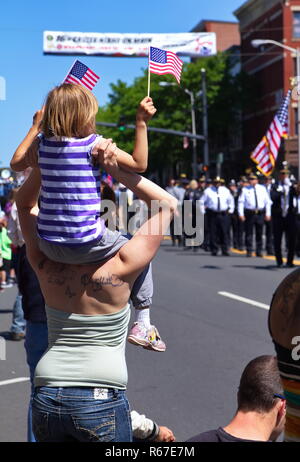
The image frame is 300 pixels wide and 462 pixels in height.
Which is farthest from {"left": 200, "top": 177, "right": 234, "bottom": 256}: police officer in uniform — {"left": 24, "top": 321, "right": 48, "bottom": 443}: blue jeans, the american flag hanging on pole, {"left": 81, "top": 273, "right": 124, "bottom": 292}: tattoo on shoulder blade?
{"left": 81, "top": 273, "right": 124, "bottom": 292}: tattoo on shoulder blade

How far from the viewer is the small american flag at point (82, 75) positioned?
3.21 m

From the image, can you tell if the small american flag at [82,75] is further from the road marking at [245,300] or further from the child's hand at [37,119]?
the road marking at [245,300]

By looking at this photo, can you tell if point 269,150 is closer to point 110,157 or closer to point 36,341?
point 36,341

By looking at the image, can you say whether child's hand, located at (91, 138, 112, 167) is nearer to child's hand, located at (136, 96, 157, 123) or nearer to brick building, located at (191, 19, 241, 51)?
child's hand, located at (136, 96, 157, 123)

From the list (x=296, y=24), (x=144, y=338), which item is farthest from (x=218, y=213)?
(x=296, y=24)

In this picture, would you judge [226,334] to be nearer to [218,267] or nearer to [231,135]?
[218,267]

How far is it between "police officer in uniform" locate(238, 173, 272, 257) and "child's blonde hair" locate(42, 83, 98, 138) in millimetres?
17255

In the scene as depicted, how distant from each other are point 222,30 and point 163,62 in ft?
268

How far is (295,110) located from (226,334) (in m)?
42.6

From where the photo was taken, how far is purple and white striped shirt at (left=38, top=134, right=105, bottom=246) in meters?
2.62

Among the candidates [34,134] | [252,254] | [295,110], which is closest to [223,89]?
[295,110]

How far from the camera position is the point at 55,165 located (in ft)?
8.73

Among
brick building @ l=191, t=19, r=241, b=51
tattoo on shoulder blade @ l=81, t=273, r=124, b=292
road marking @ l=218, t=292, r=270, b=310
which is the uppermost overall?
brick building @ l=191, t=19, r=241, b=51

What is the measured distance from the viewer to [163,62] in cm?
312
